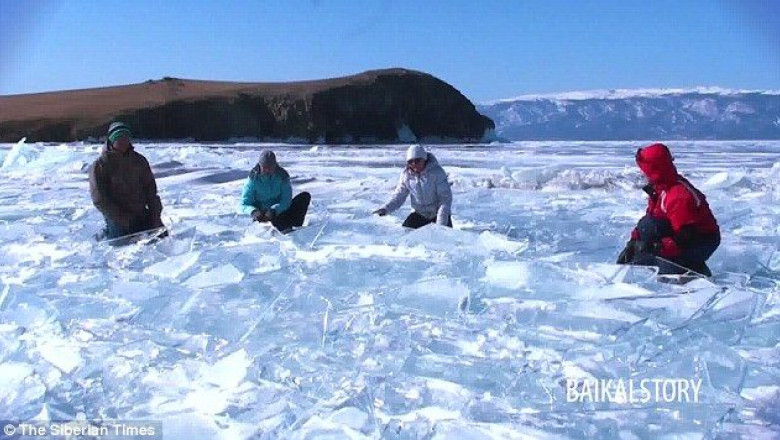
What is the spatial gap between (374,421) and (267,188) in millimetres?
3801

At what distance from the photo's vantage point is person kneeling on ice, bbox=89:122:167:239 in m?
5.36

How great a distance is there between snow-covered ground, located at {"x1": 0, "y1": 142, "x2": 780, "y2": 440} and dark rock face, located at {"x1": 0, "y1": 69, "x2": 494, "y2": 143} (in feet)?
178

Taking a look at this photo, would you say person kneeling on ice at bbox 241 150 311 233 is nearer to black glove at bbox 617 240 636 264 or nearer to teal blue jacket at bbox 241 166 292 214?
teal blue jacket at bbox 241 166 292 214

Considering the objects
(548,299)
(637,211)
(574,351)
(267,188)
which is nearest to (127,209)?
(267,188)

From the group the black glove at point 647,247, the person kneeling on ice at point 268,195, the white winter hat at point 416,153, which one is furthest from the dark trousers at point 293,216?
the black glove at point 647,247

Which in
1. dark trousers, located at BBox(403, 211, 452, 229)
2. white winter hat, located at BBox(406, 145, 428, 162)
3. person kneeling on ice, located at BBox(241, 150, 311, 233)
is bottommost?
dark trousers, located at BBox(403, 211, 452, 229)

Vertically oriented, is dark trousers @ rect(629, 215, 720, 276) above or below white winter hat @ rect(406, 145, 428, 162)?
below

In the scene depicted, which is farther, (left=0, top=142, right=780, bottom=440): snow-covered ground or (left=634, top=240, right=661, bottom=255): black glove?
(left=634, top=240, right=661, bottom=255): black glove

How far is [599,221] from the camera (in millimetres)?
7301

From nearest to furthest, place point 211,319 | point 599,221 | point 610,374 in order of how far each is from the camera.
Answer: point 610,374 → point 211,319 → point 599,221

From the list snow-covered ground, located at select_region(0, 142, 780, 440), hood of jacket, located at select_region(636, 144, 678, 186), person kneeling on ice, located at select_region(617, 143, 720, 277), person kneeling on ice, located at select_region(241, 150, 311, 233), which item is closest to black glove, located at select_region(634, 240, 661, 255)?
person kneeling on ice, located at select_region(617, 143, 720, 277)

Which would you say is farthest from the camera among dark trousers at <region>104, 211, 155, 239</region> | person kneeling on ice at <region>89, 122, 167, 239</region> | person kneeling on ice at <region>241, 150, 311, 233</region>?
person kneeling on ice at <region>241, 150, 311, 233</region>

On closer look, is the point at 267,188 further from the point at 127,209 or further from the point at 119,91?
the point at 119,91

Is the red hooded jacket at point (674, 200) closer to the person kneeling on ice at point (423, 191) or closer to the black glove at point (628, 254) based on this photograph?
the black glove at point (628, 254)
